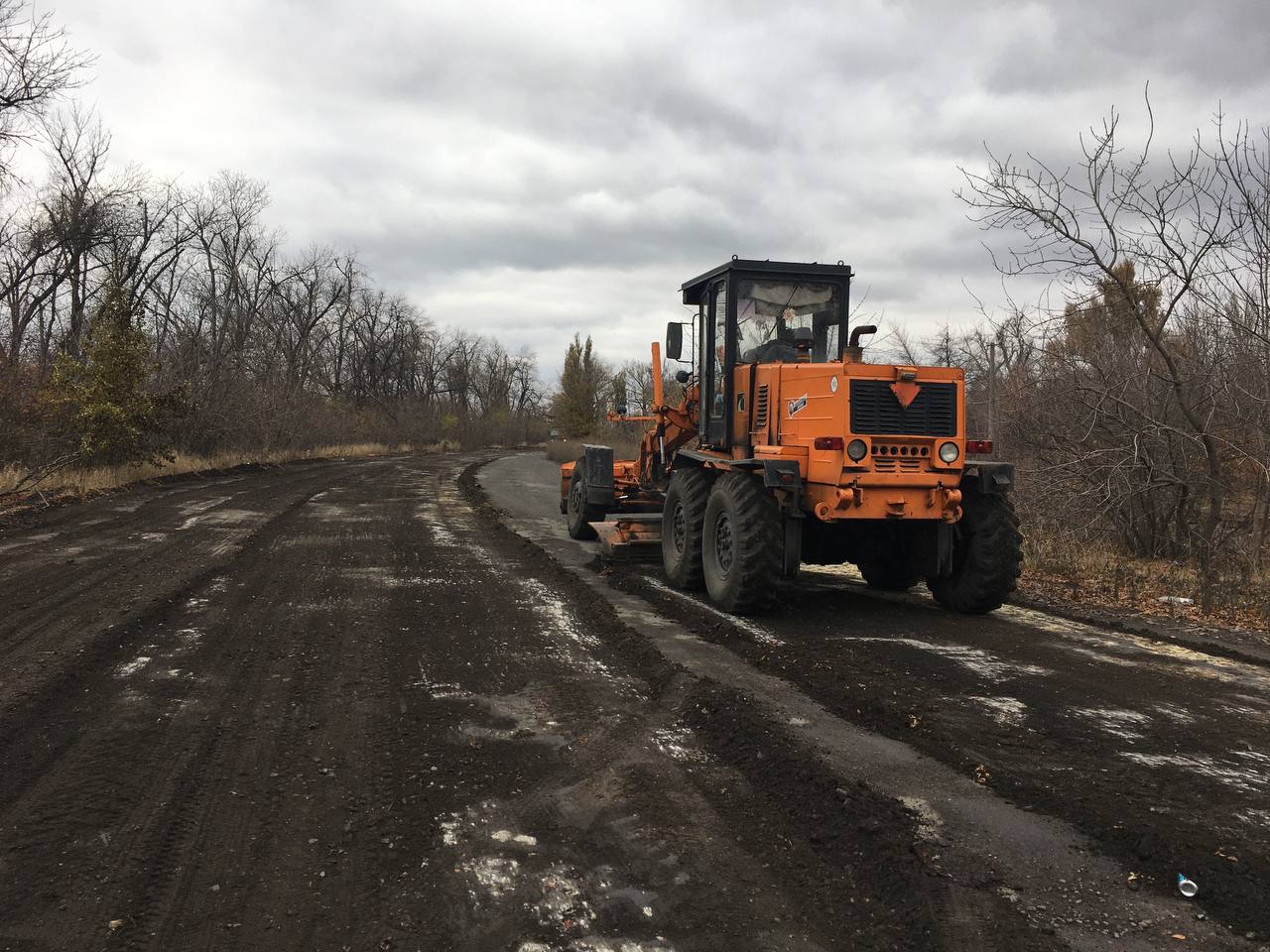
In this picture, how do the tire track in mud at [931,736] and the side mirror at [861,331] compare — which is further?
the side mirror at [861,331]

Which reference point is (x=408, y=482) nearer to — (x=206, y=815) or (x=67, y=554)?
(x=67, y=554)

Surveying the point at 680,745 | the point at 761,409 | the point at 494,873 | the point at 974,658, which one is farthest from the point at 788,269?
the point at 494,873

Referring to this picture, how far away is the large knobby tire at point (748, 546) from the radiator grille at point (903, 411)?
983 mm

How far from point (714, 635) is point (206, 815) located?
384 cm

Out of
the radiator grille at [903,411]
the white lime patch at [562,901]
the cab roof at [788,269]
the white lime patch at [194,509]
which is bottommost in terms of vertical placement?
the white lime patch at [562,901]

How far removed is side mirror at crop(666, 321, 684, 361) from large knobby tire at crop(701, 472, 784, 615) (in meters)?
2.31

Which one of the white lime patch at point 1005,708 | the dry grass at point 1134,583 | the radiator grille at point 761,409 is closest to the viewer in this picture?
the white lime patch at point 1005,708

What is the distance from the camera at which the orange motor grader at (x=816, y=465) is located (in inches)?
263

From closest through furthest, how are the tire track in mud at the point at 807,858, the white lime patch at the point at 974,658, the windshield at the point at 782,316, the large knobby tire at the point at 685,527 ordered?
the tire track in mud at the point at 807,858
the white lime patch at the point at 974,658
the large knobby tire at the point at 685,527
the windshield at the point at 782,316

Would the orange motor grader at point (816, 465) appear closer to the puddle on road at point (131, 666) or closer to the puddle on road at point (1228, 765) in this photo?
the puddle on road at point (1228, 765)

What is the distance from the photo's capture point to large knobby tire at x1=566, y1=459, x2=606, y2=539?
11.6m

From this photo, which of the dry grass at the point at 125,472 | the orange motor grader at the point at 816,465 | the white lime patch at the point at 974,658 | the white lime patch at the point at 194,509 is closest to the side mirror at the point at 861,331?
the orange motor grader at the point at 816,465

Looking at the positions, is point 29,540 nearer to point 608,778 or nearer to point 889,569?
point 608,778

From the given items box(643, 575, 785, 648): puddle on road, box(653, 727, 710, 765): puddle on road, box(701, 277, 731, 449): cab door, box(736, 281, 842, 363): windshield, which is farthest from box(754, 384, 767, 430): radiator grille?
box(653, 727, 710, 765): puddle on road
